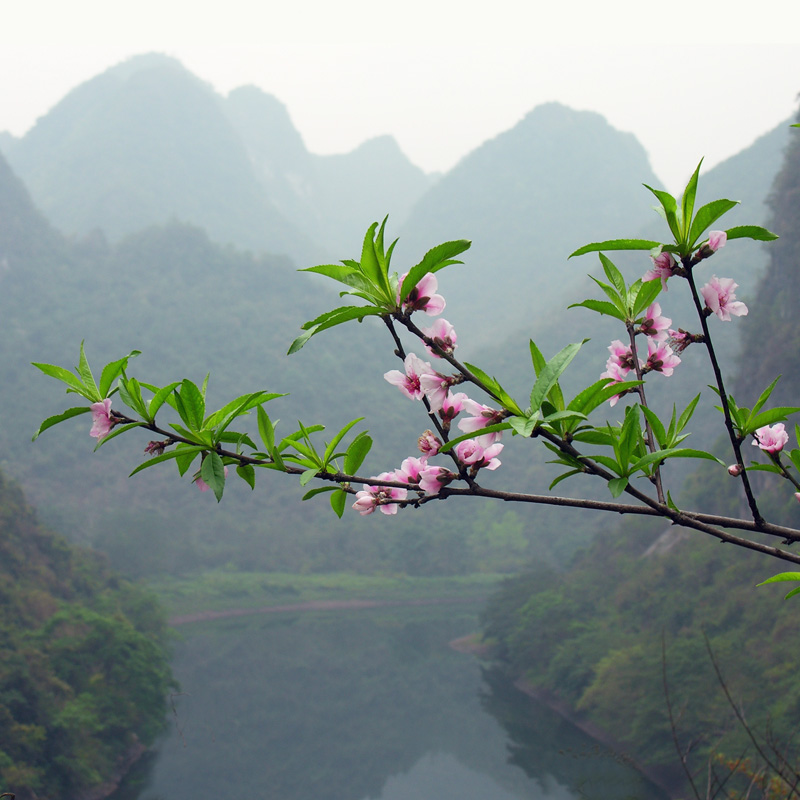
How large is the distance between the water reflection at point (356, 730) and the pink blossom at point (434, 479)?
8241 mm

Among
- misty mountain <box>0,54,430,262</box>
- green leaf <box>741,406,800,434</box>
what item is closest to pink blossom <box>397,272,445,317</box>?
green leaf <box>741,406,800,434</box>

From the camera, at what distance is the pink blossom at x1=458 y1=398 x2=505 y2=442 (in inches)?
30.7

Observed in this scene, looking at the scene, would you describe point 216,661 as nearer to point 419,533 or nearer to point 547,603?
point 547,603

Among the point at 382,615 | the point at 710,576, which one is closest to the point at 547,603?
the point at 710,576

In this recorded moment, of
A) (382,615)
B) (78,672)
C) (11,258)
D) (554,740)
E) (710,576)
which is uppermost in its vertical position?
(11,258)

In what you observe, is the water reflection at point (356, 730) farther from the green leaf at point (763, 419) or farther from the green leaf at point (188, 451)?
the green leaf at point (188, 451)

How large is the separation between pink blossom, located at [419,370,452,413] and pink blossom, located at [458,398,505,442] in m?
0.04

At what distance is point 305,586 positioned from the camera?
23375 millimetres

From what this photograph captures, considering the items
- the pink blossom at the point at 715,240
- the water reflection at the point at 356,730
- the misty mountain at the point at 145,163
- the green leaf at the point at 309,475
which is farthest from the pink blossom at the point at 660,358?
the misty mountain at the point at 145,163

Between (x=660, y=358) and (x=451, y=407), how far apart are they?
1.06 feet

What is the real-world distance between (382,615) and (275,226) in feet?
152

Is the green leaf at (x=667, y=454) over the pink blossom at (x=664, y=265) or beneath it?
beneath

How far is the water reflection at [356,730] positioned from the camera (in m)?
11.1

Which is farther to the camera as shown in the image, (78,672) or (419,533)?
(419,533)
